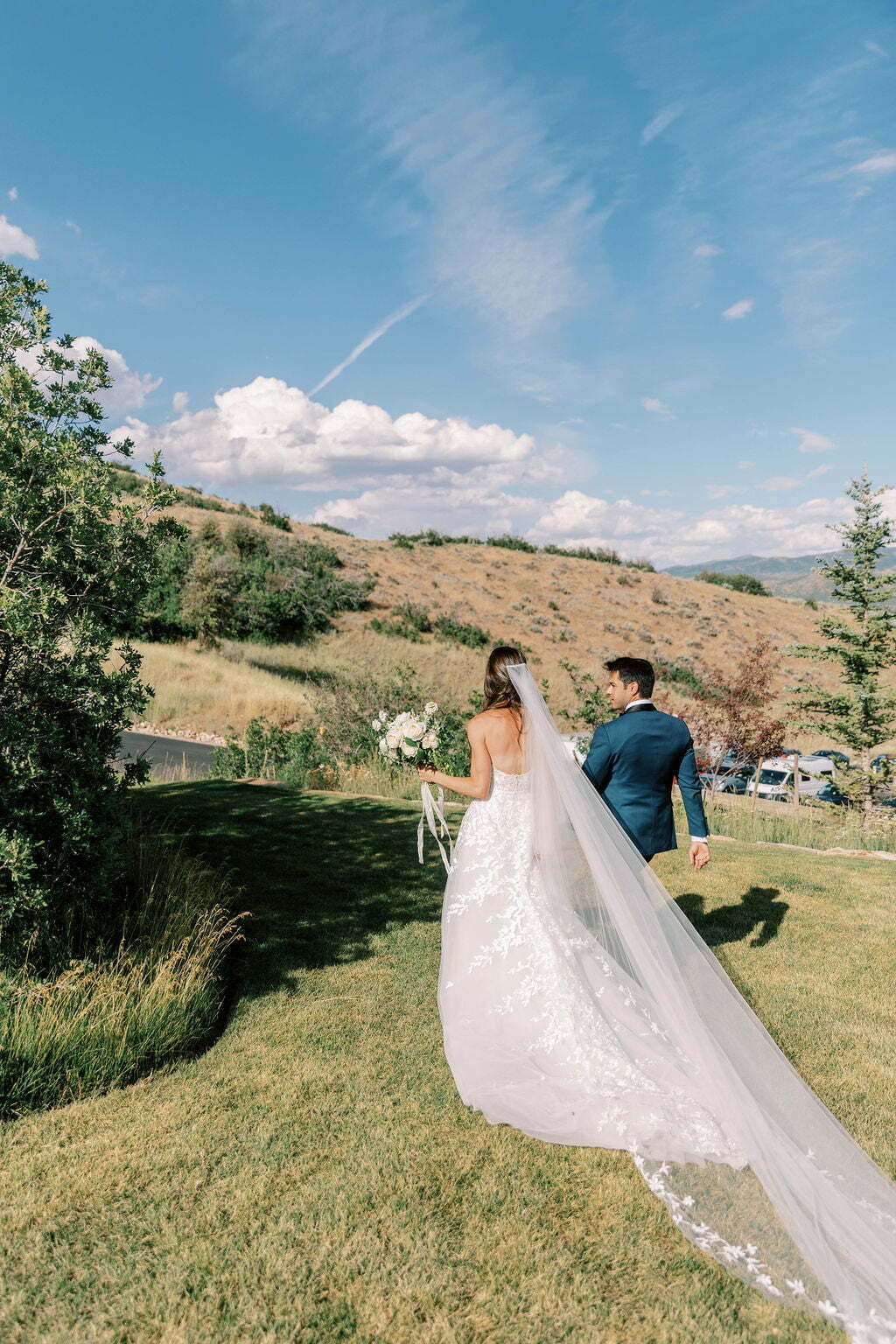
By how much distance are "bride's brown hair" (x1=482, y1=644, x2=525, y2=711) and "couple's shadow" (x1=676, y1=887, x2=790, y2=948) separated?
3.08 m

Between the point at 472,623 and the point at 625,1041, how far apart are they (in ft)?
128

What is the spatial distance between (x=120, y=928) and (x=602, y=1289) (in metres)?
3.68

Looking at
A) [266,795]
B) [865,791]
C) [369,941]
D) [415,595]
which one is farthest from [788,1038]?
[415,595]

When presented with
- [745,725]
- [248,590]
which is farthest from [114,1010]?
[248,590]

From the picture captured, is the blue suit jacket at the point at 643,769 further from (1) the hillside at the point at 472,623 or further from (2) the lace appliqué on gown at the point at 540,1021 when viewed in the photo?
(1) the hillside at the point at 472,623

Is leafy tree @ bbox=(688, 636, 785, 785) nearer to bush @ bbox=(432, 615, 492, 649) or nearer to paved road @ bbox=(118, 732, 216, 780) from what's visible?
paved road @ bbox=(118, 732, 216, 780)

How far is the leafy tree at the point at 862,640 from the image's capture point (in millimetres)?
13836

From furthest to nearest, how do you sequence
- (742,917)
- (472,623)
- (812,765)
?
1. (472,623)
2. (812,765)
3. (742,917)

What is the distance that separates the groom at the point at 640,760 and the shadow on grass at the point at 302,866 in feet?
7.77

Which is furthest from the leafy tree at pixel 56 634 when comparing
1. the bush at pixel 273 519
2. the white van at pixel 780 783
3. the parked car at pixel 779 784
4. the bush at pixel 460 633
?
the bush at pixel 273 519

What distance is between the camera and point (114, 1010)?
4238mm

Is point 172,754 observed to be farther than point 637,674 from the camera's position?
Yes

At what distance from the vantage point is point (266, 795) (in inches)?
432

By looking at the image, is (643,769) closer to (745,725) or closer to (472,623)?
(745,725)
